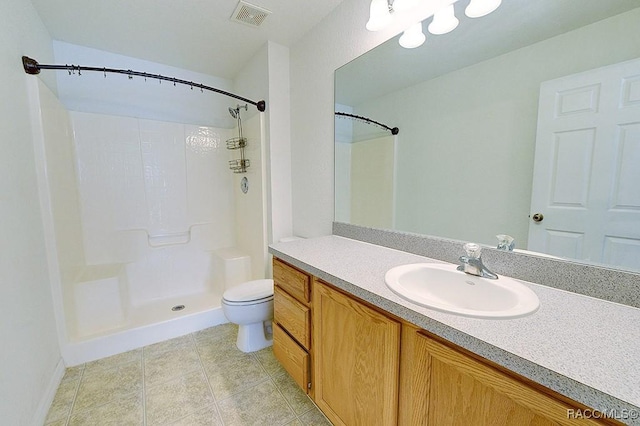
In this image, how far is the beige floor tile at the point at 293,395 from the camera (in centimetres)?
Answer: 134

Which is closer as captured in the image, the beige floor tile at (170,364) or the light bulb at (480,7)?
the light bulb at (480,7)

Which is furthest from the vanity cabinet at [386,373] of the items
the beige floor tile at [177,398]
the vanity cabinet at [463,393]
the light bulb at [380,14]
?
the light bulb at [380,14]

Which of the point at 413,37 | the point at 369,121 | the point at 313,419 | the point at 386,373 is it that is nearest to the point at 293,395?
the point at 313,419

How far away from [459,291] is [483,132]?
26.5 inches

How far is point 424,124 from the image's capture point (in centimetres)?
127

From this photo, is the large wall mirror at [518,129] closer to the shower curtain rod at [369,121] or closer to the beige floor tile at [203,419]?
the shower curtain rod at [369,121]

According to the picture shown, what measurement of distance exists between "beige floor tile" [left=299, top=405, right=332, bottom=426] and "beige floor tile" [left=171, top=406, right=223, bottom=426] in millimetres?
416

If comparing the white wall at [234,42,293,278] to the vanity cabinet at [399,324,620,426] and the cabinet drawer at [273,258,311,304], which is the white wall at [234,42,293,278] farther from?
the vanity cabinet at [399,324,620,426]

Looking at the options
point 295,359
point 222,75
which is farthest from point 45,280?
point 222,75

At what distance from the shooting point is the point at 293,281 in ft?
4.19

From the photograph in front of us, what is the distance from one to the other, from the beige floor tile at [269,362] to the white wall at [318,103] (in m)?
0.91

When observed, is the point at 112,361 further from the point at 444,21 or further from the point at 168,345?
the point at 444,21

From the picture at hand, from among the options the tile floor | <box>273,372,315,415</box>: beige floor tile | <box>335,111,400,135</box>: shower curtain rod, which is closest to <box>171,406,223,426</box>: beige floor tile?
the tile floor

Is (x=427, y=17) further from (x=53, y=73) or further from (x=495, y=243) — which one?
(x=53, y=73)
